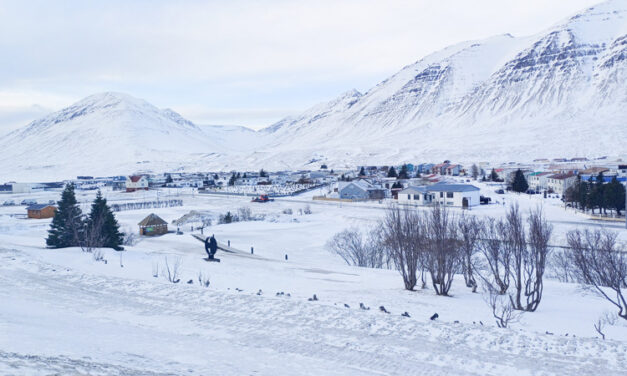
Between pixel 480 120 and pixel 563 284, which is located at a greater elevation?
pixel 480 120

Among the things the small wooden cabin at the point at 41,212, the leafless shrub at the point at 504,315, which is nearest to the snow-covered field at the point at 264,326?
the leafless shrub at the point at 504,315

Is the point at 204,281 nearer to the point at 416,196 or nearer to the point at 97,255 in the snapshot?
the point at 97,255

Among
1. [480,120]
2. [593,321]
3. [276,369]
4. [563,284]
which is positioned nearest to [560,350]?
[593,321]

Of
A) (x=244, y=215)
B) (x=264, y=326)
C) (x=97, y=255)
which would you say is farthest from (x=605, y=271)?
(x=244, y=215)

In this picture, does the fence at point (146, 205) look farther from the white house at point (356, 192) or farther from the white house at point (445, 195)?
the white house at point (445, 195)

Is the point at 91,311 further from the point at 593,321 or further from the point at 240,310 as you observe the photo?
the point at 593,321

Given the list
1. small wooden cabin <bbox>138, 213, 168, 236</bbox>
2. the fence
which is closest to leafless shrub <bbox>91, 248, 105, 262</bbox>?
small wooden cabin <bbox>138, 213, 168, 236</bbox>
